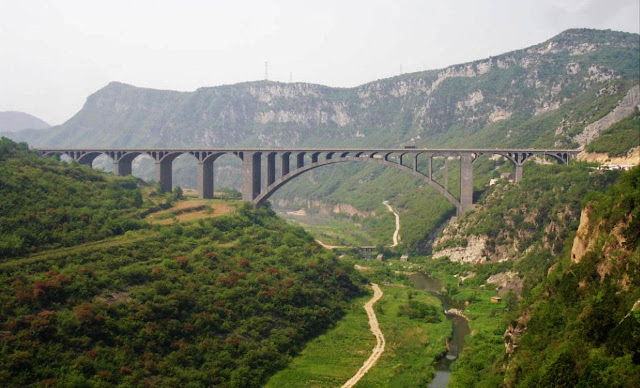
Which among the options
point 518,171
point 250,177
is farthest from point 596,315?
point 250,177

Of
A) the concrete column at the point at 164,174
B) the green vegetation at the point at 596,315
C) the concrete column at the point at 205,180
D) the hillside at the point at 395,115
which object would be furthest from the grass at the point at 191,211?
the green vegetation at the point at 596,315

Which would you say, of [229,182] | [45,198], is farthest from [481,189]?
[229,182]

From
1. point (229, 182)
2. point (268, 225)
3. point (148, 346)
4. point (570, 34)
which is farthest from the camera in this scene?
point (229, 182)

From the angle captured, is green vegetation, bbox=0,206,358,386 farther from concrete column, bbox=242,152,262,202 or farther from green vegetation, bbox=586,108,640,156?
green vegetation, bbox=586,108,640,156

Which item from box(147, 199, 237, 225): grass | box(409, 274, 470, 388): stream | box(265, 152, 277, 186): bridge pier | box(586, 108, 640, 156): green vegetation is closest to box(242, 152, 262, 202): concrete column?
box(265, 152, 277, 186): bridge pier

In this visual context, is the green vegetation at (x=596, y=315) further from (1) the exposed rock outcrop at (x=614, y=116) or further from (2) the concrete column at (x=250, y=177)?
(1) the exposed rock outcrop at (x=614, y=116)

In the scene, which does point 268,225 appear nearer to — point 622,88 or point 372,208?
point 372,208

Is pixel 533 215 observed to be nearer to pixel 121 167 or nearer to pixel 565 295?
pixel 565 295
